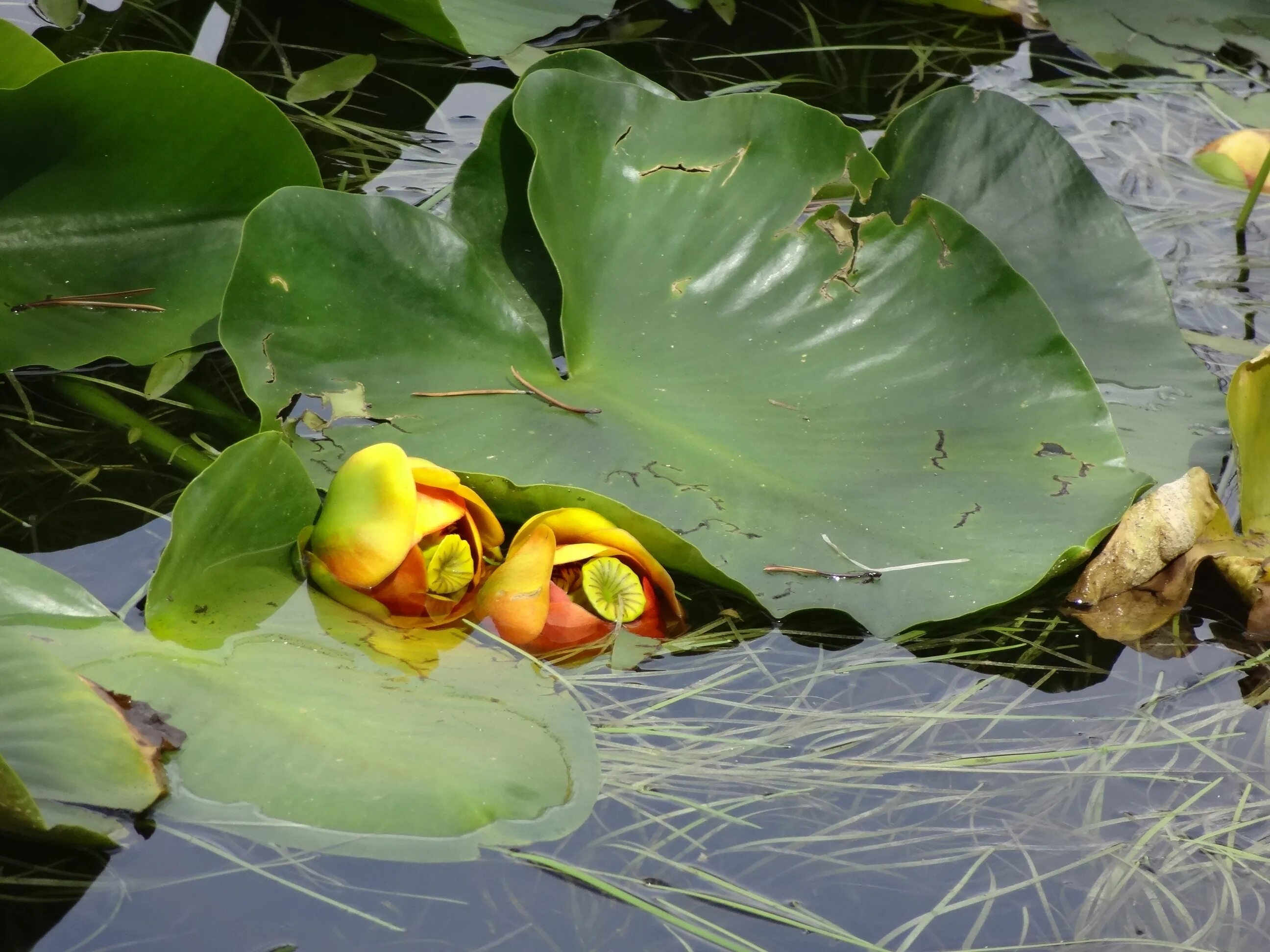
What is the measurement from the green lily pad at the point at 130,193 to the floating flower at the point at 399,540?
37cm

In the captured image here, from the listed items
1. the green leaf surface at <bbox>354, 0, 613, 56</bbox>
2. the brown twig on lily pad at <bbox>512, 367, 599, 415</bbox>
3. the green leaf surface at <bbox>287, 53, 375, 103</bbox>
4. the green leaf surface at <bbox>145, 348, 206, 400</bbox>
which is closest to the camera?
the brown twig on lily pad at <bbox>512, 367, 599, 415</bbox>

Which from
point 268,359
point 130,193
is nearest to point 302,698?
point 268,359

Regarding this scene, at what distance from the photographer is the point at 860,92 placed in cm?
214

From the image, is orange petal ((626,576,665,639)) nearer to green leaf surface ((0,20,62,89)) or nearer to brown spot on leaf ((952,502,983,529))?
brown spot on leaf ((952,502,983,529))

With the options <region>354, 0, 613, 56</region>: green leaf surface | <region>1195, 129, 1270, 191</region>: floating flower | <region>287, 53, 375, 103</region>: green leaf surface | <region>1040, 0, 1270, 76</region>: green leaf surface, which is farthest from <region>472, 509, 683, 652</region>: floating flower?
<region>1040, 0, 1270, 76</region>: green leaf surface

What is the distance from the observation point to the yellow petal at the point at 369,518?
1146 millimetres

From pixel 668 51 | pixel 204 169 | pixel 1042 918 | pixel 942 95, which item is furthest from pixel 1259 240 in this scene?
pixel 204 169

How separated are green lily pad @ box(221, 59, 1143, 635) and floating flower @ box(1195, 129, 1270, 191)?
84 cm

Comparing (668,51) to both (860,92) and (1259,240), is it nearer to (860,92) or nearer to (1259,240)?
(860,92)

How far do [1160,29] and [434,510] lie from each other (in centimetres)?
184

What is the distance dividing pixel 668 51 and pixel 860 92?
13.6 inches

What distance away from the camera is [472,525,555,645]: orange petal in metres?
1.17

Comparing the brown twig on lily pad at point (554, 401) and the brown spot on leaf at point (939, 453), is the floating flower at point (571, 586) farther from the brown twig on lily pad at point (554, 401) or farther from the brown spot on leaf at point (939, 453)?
the brown spot on leaf at point (939, 453)

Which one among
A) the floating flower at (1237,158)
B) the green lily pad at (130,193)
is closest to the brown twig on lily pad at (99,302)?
the green lily pad at (130,193)
